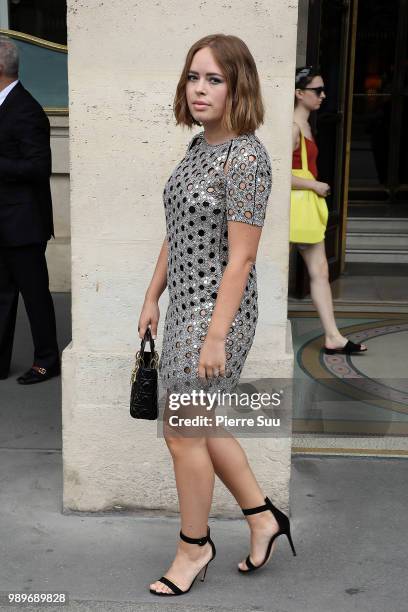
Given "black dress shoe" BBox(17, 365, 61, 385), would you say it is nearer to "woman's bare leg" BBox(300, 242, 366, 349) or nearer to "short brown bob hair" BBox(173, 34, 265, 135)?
"woman's bare leg" BBox(300, 242, 366, 349)

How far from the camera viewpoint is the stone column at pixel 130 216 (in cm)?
387

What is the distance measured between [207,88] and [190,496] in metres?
1.38

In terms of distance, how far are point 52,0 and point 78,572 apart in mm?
6573

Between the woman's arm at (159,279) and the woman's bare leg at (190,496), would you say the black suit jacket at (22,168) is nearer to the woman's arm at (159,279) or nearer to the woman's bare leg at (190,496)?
the woman's arm at (159,279)

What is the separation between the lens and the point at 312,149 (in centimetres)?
630

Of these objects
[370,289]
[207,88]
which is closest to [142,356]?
[207,88]

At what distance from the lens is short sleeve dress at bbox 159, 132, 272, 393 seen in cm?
321

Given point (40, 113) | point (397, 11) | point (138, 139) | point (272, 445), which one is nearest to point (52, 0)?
point (40, 113)

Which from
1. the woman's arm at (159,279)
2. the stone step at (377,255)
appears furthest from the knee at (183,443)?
the stone step at (377,255)

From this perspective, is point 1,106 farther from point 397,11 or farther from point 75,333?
point 397,11

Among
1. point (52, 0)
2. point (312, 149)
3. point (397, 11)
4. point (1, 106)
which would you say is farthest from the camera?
point (397, 11)

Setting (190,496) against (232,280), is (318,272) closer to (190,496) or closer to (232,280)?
(190,496)

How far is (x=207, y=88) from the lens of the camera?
10.6 ft

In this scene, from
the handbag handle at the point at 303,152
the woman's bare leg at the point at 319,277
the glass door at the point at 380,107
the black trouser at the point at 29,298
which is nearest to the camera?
the black trouser at the point at 29,298
